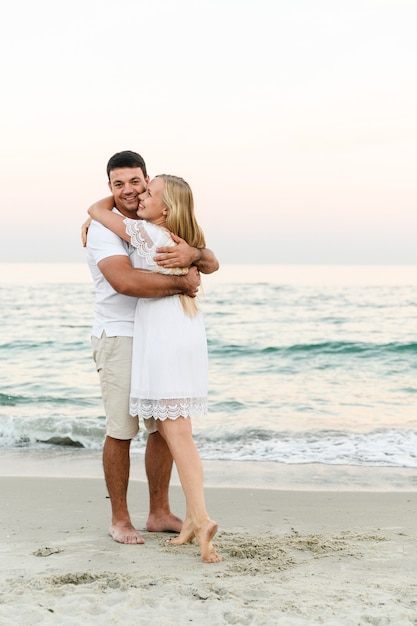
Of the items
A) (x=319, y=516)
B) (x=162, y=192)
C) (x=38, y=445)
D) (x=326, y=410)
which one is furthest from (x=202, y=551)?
(x=326, y=410)

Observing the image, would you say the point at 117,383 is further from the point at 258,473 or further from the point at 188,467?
the point at 258,473

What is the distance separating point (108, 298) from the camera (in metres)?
4.07

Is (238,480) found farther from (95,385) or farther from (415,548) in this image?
(95,385)

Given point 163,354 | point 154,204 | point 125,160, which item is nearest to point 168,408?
point 163,354

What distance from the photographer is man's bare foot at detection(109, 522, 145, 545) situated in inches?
159

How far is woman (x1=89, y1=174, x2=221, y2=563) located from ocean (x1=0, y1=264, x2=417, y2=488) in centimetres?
102

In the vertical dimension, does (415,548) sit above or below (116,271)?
below

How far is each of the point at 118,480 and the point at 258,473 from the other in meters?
2.54

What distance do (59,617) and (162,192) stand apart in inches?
78.1

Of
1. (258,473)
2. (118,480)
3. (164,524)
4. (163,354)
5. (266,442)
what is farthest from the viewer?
(266,442)

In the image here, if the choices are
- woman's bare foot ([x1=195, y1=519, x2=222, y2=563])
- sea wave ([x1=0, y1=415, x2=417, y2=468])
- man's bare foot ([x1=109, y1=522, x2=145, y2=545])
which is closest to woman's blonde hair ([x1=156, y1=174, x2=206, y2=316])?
woman's bare foot ([x1=195, y1=519, x2=222, y2=563])

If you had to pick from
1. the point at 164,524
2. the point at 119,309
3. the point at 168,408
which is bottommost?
the point at 164,524

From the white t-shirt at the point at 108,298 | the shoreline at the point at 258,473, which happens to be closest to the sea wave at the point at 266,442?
the shoreline at the point at 258,473

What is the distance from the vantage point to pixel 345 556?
12.4 feet
